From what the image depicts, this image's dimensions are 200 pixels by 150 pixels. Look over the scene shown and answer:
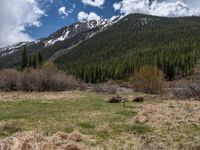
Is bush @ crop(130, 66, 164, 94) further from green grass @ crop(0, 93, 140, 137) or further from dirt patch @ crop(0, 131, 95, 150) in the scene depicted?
dirt patch @ crop(0, 131, 95, 150)

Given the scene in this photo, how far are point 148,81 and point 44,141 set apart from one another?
56.1m

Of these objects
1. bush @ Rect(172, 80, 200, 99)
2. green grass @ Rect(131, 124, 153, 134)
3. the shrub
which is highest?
the shrub

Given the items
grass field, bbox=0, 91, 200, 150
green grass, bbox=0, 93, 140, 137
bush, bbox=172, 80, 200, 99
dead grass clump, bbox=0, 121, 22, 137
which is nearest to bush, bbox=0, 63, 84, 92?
bush, bbox=172, 80, 200, 99

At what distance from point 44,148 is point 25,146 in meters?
0.65

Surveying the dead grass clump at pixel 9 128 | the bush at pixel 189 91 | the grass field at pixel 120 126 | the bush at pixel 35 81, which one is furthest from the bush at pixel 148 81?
the dead grass clump at pixel 9 128

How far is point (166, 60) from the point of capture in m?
161

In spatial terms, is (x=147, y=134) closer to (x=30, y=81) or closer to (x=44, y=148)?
(x=44, y=148)

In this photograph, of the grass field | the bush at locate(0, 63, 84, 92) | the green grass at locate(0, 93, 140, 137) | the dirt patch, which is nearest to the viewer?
the dirt patch

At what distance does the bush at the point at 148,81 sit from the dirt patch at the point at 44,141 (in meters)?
49.2

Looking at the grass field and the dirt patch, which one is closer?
the dirt patch

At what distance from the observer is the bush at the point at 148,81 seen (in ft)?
217

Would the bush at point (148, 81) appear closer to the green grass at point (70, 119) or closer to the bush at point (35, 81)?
the bush at point (35, 81)

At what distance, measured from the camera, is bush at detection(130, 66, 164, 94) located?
6600cm

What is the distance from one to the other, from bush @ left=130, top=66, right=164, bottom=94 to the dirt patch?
49.2 m
